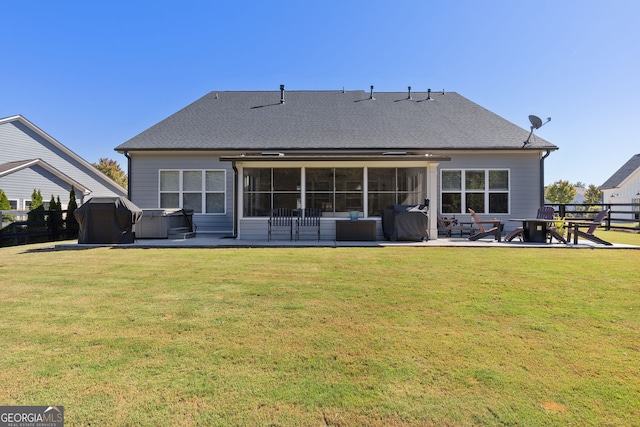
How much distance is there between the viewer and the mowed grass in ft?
6.27

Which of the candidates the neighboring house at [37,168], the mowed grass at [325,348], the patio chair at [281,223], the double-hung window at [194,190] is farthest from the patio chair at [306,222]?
the neighboring house at [37,168]

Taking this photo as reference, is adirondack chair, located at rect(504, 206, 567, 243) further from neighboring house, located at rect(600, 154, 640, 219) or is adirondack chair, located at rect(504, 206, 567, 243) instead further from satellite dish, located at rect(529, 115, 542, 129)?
neighboring house, located at rect(600, 154, 640, 219)

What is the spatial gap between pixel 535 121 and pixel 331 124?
8.40m

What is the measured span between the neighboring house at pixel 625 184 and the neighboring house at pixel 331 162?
57.9 feet

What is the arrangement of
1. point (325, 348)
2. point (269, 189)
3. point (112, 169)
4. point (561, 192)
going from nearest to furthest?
point (325, 348)
point (269, 189)
point (561, 192)
point (112, 169)

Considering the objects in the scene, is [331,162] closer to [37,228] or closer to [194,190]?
[194,190]

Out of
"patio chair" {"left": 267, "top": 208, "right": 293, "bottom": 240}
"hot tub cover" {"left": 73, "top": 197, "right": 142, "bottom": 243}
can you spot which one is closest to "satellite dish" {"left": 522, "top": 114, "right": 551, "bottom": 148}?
"patio chair" {"left": 267, "top": 208, "right": 293, "bottom": 240}

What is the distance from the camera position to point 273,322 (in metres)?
3.29

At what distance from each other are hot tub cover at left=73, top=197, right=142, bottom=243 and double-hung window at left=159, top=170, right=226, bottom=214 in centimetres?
337

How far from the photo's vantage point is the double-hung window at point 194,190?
12727 millimetres

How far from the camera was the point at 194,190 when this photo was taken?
12750mm

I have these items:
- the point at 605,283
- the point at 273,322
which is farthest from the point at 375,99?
the point at 273,322

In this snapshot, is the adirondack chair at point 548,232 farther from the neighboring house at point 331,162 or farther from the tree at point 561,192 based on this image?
the tree at point 561,192

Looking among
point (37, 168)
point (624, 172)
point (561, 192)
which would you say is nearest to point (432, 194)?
point (37, 168)
